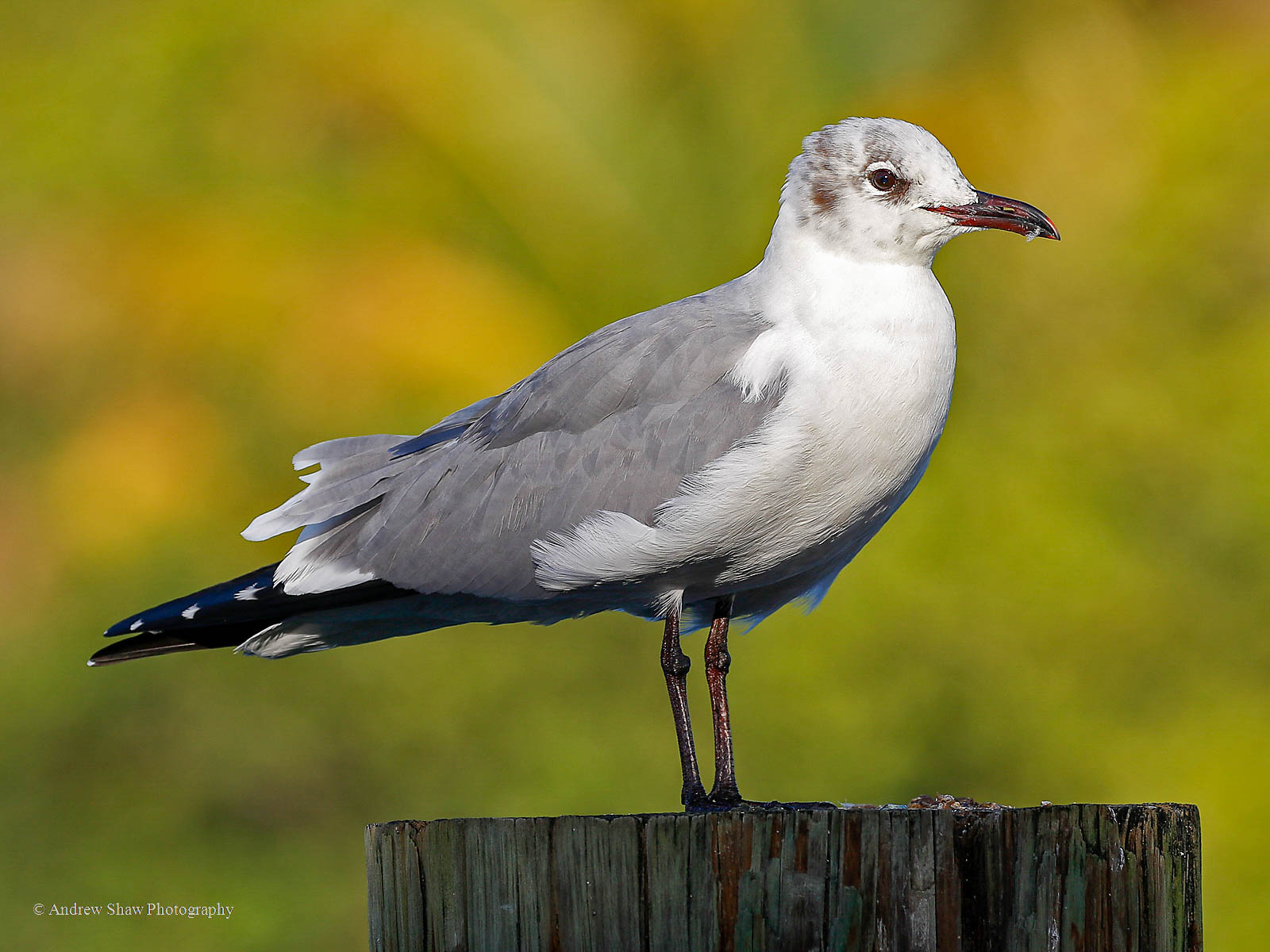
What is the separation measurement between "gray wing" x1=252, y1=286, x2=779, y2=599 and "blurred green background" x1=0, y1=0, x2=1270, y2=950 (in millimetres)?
3804

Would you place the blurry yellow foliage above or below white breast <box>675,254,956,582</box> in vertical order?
above

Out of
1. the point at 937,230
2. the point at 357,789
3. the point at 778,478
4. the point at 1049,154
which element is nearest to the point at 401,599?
the point at 778,478

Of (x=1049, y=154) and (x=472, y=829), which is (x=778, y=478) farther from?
(x=1049, y=154)

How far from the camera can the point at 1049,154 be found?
880cm

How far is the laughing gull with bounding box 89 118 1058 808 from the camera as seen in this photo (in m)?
3.21

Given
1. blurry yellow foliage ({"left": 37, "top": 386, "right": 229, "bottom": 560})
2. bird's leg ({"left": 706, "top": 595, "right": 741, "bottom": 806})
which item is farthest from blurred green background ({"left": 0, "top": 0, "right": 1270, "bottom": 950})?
bird's leg ({"left": 706, "top": 595, "right": 741, "bottom": 806})

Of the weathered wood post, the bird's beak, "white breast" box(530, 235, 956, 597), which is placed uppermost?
the bird's beak

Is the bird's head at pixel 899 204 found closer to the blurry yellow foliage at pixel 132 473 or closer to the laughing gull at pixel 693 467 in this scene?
the laughing gull at pixel 693 467

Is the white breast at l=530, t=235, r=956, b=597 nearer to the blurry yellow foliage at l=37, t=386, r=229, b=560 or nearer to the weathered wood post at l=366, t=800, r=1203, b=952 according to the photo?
the weathered wood post at l=366, t=800, r=1203, b=952

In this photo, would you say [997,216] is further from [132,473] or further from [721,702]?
[132,473]

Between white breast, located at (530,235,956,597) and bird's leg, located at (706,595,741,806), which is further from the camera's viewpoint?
bird's leg, located at (706,595,741,806)

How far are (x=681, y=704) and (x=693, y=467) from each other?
67cm

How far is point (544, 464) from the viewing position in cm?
352

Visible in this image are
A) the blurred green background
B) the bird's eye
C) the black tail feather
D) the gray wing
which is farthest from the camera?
the blurred green background
